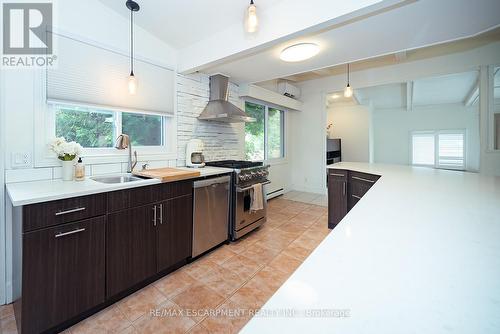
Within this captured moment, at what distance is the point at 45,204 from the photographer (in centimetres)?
140

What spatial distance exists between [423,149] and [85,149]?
8.78m

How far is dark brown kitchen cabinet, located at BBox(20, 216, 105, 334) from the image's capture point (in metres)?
1.37

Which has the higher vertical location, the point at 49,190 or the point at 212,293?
the point at 49,190

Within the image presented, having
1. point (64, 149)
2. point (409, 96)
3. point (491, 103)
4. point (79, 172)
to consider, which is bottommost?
point (79, 172)

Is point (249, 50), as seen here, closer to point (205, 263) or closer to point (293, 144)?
point (205, 263)

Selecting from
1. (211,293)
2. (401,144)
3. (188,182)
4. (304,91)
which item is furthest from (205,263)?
(401,144)

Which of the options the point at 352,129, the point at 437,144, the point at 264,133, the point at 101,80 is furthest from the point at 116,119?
the point at 437,144

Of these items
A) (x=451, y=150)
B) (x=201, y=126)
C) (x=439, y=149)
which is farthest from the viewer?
(x=439, y=149)

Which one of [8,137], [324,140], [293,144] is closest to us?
[8,137]

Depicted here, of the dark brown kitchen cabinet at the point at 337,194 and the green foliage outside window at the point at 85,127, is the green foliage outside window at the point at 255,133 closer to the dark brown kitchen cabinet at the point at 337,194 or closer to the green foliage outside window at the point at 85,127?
the dark brown kitchen cabinet at the point at 337,194

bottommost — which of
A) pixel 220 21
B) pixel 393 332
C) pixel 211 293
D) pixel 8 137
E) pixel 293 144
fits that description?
pixel 211 293

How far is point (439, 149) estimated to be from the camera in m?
6.93

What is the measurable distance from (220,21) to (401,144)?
745cm

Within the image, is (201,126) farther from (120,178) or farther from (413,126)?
(413,126)
